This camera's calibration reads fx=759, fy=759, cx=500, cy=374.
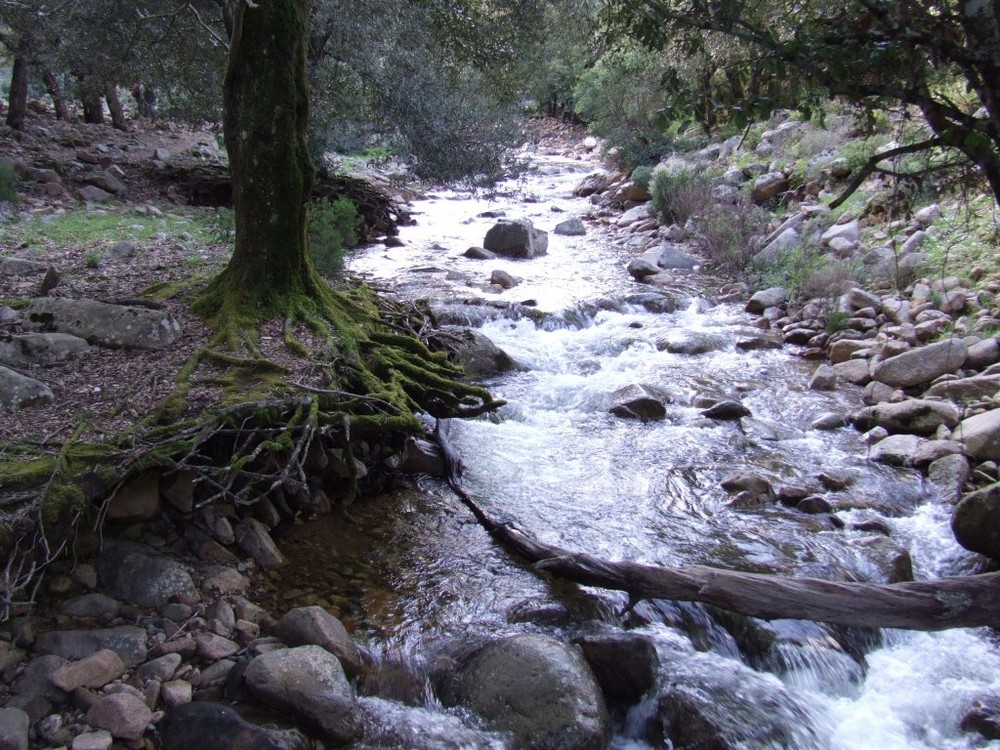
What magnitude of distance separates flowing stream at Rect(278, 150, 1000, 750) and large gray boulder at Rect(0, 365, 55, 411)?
178 centimetres

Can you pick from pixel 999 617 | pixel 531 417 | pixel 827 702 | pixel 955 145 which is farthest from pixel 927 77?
pixel 531 417

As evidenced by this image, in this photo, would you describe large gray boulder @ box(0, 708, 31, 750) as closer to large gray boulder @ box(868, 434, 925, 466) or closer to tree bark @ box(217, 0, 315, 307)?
tree bark @ box(217, 0, 315, 307)

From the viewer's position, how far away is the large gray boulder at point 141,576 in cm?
405

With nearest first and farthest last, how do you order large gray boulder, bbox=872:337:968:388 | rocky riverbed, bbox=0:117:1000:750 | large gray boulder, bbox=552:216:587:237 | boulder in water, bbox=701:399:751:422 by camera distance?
rocky riverbed, bbox=0:117:1000:750 < boulder in water, bbox=701:399:751:422 < large gray boulder, bbox=872:337:968:388 < large gray boulder, bbox=552:216:587:237

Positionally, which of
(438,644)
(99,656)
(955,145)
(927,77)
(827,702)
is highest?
(927,77)

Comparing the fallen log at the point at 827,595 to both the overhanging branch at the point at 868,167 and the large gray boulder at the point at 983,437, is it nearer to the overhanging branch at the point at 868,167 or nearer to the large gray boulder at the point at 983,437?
the overhanging branch at the point at 868,167

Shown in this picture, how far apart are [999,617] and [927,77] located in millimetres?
2885

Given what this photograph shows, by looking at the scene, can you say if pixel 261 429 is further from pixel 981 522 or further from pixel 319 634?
pixel 981 522

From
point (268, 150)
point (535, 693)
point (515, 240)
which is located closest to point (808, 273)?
point (515, 240)

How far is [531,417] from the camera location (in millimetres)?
7812

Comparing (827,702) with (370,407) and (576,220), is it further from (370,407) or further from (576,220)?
(576,220)

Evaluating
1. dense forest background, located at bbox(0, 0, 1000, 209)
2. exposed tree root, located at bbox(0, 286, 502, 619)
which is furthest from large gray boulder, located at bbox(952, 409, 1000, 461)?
exposed tree root, located at bbox(0, 286, 502, 619)

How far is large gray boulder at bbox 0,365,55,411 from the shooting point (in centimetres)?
456

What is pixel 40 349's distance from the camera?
203 inches
